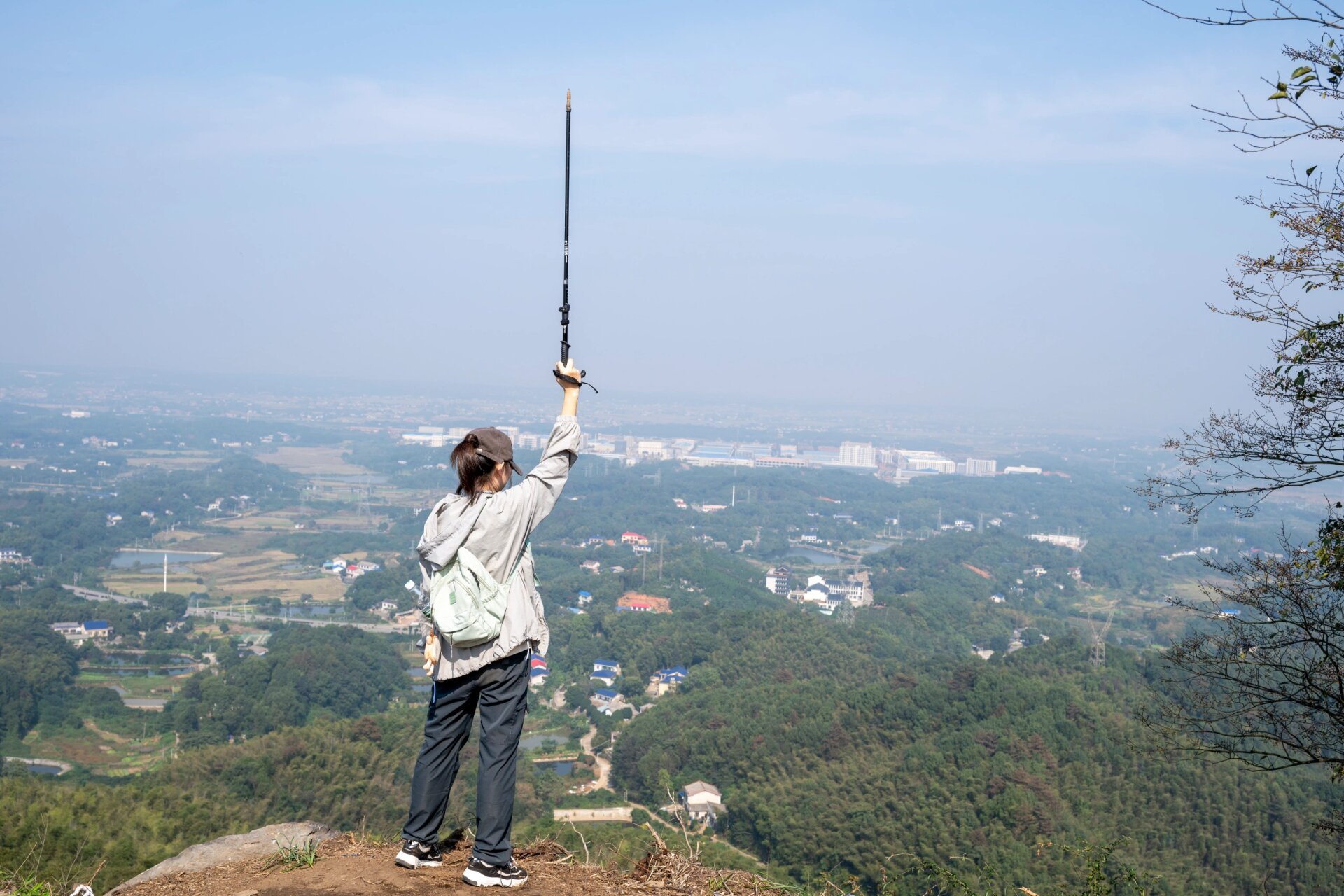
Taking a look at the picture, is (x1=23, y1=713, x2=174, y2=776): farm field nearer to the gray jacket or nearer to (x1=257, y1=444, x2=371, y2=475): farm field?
the gray jacket

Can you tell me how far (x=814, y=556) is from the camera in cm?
5200

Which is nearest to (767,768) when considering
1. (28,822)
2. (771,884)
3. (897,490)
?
(28,822)

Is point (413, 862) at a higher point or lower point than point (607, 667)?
higher

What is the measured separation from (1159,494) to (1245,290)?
Answer: 121cm

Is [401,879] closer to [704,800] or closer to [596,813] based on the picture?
[596,813]

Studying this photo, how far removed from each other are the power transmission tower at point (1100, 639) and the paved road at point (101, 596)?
95.6 feet

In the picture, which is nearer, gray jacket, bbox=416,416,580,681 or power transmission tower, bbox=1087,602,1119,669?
gray jacket, bbox=416,416,580,681

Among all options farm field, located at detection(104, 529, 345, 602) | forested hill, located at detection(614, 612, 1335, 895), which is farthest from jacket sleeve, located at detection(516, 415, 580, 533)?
farm field, located at detection(104, 529, 345, 602)

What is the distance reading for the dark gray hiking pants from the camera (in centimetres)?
256

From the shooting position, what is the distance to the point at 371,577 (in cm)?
3734

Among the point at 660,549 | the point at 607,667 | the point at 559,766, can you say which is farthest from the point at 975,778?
the point at 660,549

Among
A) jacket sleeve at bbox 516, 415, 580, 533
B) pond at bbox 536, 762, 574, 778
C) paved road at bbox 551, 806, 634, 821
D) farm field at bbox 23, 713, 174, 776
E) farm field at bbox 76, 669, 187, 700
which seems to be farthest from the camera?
farm field at bbox 76, 669, 187, 700

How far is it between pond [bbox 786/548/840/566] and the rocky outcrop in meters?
46.8

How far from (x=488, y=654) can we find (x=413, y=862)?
68 cm
